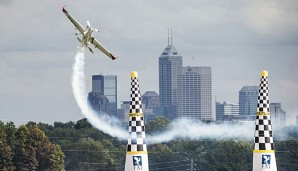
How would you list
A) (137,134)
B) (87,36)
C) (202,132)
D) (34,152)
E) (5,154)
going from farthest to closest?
(202,132) → (34,152) → (5,154) → (87,36) → (137,134)

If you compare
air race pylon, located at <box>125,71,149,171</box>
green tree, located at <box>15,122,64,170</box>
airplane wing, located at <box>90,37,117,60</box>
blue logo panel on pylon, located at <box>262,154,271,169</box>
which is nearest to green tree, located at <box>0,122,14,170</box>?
green tree, located at <box>15,122,64,170</box>

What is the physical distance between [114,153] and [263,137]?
319ft

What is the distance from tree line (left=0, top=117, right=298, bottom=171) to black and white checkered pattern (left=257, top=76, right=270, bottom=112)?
203ft

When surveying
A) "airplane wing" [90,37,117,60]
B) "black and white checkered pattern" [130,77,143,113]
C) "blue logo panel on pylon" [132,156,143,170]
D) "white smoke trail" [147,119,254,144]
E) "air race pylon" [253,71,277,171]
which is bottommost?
"blue logo panel on pylon" [132,156,143,170]

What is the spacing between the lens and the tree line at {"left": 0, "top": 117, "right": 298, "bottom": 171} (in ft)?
334

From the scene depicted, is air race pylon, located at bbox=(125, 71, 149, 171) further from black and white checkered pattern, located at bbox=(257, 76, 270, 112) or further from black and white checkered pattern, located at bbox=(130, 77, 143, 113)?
black and white checkered pattern, located at bbox=(257, 76, 270, 112)

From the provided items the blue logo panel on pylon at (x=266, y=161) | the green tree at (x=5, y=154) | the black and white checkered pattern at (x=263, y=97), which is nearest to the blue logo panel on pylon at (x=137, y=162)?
the blue logo panel on pylon at (x=266, y=161)

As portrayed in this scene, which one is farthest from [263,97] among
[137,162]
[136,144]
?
[137,162]

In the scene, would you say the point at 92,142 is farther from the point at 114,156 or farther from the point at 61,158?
the point at 61,158

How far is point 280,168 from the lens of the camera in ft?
320

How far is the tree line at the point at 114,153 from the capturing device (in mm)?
101875

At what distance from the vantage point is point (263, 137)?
32.9 m

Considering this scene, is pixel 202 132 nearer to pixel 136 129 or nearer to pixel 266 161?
pixel 266 161

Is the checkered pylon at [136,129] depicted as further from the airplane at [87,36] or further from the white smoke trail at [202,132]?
the white smoke trail at [202,132]
